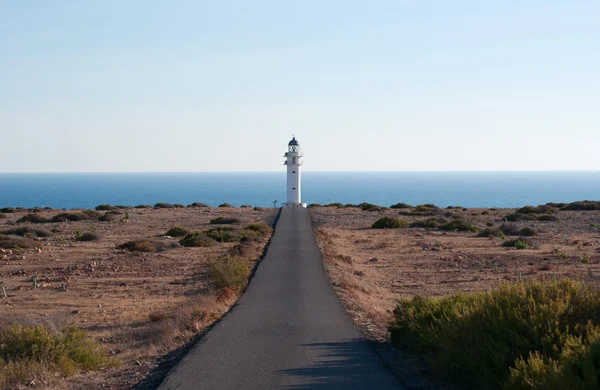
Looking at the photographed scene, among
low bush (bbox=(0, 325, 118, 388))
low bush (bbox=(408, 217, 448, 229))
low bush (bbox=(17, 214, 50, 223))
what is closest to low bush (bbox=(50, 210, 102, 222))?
low bush (bbox=(17, 214, 50, 223))

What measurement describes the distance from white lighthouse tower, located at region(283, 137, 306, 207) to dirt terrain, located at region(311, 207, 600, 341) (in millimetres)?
19037

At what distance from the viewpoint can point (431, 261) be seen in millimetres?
25734

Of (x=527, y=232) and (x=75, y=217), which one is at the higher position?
(x=75, y=217)

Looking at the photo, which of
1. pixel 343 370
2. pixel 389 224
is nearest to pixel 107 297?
pixel 343 370

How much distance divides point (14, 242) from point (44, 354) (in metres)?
21.3

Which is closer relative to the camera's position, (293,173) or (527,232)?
(527,232)

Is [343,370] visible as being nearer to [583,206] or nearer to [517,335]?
[517,335]

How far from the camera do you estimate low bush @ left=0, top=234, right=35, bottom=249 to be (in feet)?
90.3

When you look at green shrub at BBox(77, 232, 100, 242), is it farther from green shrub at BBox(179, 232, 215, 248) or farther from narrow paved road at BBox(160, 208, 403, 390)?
narrow paved road at BBox(160, 208, 403, 390)

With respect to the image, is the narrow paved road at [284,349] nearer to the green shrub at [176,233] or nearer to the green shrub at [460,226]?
the green shrub at [176,233]

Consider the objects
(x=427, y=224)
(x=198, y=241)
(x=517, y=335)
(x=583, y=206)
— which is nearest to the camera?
(x=517, y=335)

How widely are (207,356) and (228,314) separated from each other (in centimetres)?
332

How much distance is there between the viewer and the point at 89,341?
32.2 ft

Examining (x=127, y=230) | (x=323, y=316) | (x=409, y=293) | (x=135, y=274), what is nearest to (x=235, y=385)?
(x=323, y=316)
